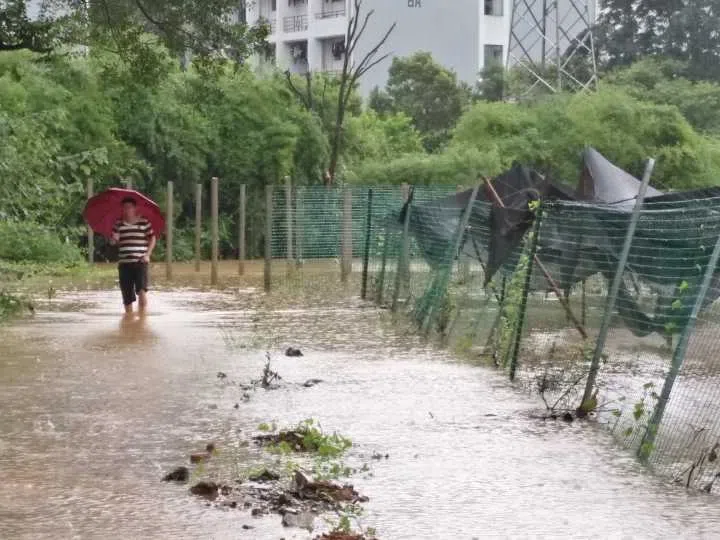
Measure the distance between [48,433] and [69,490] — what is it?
1820mm

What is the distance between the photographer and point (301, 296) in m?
22.8

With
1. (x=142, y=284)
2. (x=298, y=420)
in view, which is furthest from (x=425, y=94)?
(x=298, y=420)

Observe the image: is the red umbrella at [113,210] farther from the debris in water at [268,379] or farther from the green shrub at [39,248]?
the debris in water at [268,379]

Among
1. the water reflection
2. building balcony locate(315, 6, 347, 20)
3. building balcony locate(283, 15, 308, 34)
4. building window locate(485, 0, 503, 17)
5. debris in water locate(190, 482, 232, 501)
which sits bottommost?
the water reflection

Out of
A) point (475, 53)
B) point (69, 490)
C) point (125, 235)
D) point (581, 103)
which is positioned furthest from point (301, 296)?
point (475, 53)

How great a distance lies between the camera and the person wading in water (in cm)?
1958

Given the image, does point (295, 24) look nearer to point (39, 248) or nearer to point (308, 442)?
point (39, 248)

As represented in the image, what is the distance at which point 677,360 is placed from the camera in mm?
8789

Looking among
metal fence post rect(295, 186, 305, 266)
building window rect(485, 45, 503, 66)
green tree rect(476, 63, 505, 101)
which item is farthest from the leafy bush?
building window rect(485, 45, 503, 66)

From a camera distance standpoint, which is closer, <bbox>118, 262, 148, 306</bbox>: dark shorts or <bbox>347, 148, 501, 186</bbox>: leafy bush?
<bbox>118, 262, 148, 306</bbox>: dark shorts

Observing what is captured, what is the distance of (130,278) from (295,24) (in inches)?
1557

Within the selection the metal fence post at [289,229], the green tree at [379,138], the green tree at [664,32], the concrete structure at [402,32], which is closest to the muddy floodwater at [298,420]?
the metal fence post at [289,229]

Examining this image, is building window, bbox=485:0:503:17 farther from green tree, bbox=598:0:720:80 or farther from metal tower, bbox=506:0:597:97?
green tree, bbox=598:0:720:80

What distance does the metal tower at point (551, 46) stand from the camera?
5212 centimetres
